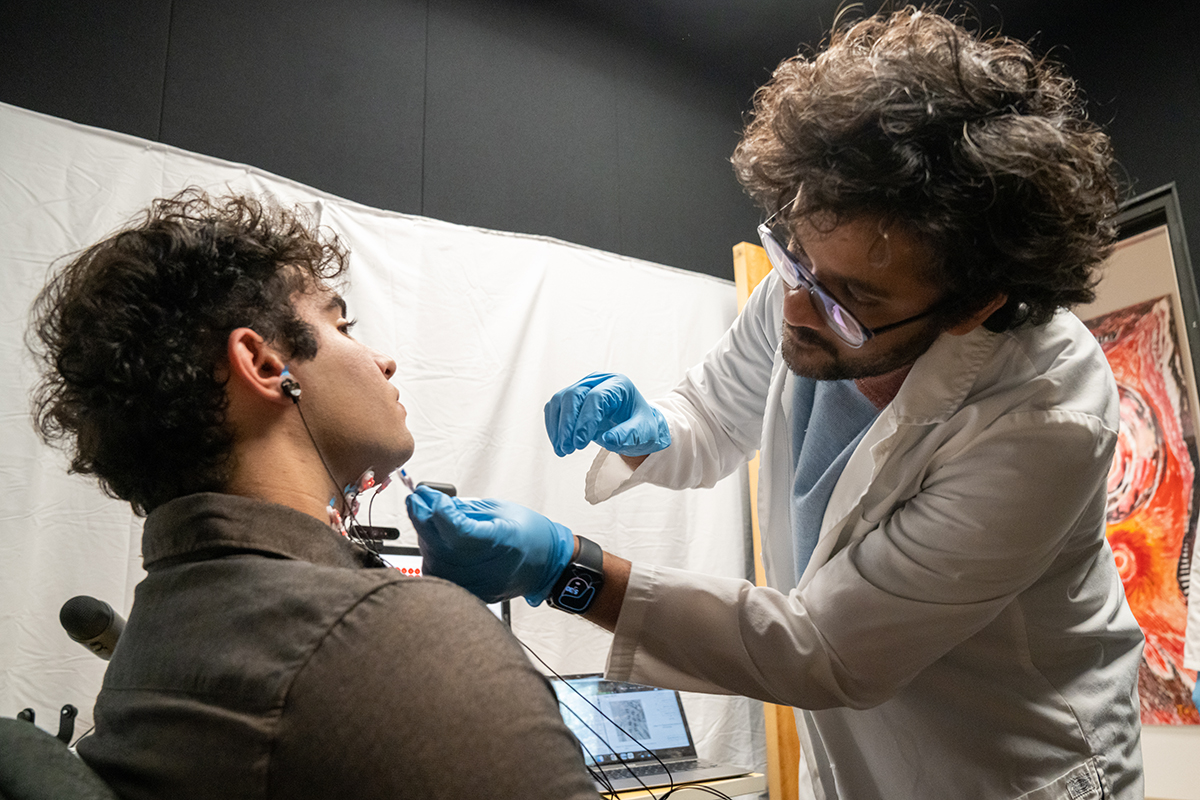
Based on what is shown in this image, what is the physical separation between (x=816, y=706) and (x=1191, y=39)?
2.66 meters

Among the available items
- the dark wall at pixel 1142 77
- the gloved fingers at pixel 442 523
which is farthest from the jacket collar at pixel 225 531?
the dark wall at pixel 1142 77

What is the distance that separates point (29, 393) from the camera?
179cm

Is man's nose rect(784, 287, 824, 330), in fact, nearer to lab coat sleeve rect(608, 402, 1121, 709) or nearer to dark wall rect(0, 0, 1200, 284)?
lab coat sleeve rect(608, 402, 1121, 709)

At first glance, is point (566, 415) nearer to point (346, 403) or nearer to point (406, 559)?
point (346, 403)

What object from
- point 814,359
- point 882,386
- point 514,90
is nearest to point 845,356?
point 814,359

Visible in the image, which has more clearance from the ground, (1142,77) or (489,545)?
(1142,77)

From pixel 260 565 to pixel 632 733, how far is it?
1.49m

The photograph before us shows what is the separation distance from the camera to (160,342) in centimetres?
91

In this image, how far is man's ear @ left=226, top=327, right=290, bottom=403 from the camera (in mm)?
932

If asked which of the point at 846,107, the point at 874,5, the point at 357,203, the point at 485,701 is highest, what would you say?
the point at 874,5

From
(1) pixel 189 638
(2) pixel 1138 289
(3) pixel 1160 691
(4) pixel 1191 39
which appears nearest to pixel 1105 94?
(4) pixel 1191 39

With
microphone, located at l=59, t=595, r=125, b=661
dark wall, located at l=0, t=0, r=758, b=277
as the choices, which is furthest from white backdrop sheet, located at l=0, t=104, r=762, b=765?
microphone, located at l=59, t=595, r=125, b=661

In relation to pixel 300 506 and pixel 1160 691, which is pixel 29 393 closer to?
pixel 300 506

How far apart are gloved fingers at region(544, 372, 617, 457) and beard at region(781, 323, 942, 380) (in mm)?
393
